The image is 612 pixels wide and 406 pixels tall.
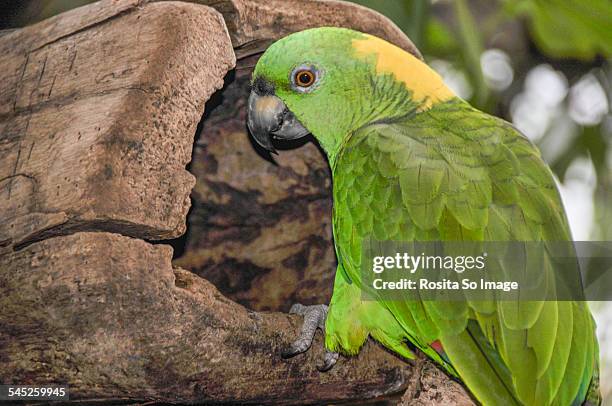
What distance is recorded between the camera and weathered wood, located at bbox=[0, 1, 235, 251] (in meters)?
1.33

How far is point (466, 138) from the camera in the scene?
1.72 meters

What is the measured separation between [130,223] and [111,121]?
23cm

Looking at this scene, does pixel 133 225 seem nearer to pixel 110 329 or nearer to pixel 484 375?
pixel 110 329

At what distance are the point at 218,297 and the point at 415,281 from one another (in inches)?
19.0

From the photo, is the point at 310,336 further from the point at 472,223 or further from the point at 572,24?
the point at 572,24

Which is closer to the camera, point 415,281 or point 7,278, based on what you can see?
point 7,278

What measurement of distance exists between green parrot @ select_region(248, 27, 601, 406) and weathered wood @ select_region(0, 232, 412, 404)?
247 mm

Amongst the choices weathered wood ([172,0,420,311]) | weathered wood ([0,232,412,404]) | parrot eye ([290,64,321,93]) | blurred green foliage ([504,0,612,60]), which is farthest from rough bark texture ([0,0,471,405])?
blurred green foliage ([504,0,612,60])

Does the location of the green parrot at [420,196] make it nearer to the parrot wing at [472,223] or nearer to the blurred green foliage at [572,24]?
the parrot wing at [472,223]

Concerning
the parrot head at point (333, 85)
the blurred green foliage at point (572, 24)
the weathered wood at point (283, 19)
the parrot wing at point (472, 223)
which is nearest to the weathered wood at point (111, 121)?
the weathered wood at point (283, 19)

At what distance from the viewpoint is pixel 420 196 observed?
1.57 m

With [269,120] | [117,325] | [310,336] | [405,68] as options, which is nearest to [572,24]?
[405,68]

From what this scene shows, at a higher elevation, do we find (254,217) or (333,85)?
(333,85)

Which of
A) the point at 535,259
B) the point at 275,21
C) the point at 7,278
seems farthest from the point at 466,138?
the point at 7,278
